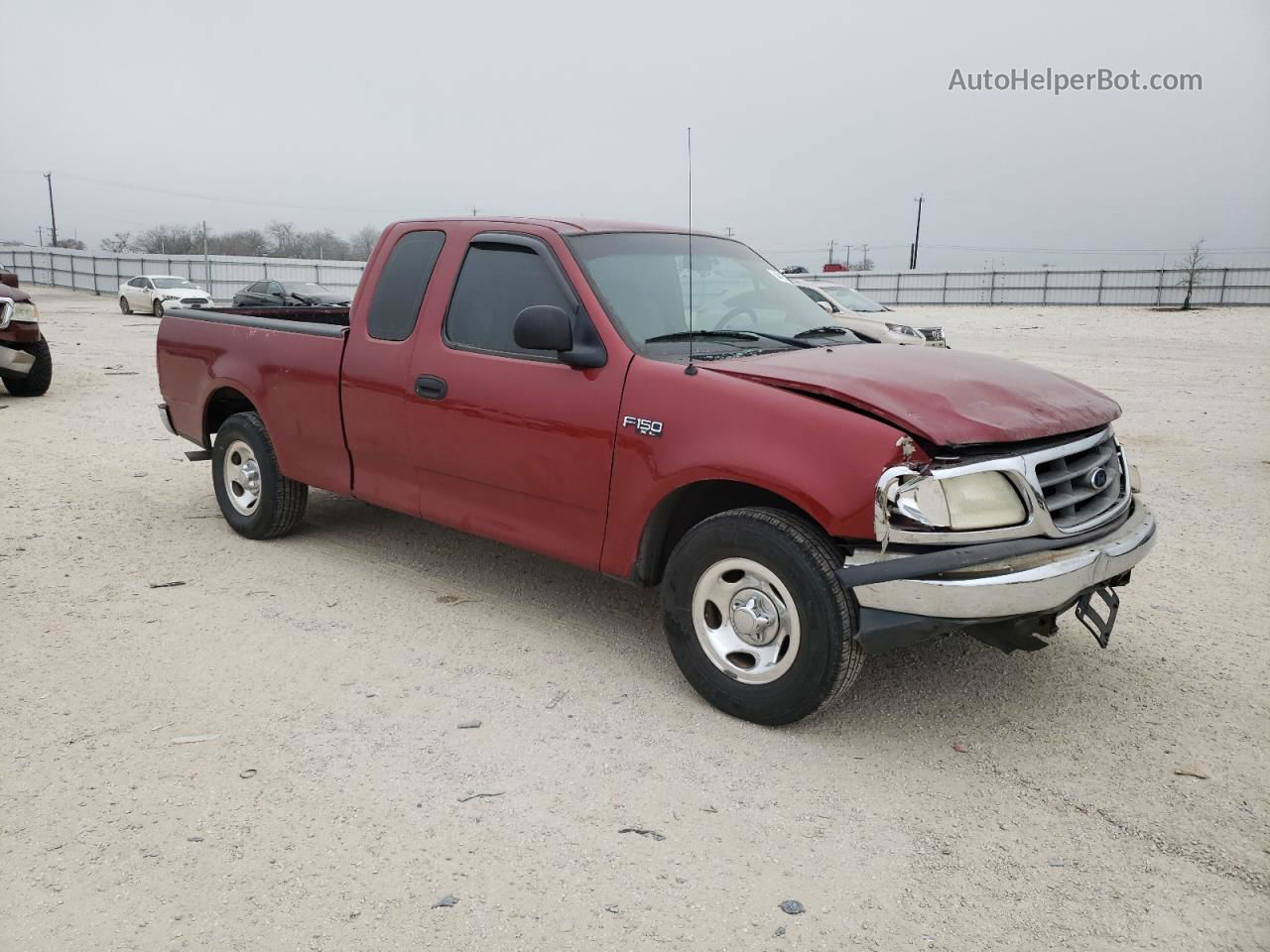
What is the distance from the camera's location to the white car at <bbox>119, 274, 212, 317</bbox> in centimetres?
3180

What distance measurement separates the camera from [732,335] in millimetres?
4531

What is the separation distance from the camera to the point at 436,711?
4016 millimetres

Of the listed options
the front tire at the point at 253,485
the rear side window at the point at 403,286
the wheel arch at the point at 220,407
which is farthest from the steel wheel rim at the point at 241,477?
the rear side window at the point at 403,286

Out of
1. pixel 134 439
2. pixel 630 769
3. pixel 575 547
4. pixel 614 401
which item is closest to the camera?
pixel 630 769

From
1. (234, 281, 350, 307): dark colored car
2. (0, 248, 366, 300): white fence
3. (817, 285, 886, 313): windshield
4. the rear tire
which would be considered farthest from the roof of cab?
(0, 248, 366, 300): white fence

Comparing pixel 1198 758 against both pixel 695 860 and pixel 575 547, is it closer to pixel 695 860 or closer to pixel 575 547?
pixel 695 860

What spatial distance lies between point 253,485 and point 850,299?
15.4 meters

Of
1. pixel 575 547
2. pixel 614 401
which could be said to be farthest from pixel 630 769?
pixel 614 401

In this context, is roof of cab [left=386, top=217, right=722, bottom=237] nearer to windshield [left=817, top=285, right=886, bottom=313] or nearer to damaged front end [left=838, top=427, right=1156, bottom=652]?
damaged front end [left=838, top=427, right=1156, bottom=652]

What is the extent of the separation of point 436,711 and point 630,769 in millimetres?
895

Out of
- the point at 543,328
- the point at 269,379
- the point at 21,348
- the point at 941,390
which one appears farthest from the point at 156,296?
the point at 941,390

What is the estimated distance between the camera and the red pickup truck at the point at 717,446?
344 cm

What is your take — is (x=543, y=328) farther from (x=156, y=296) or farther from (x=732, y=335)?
(x=156, y=296)

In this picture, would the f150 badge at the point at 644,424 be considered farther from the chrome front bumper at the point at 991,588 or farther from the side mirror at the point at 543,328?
the chrome front bumper at the point at 991,588
